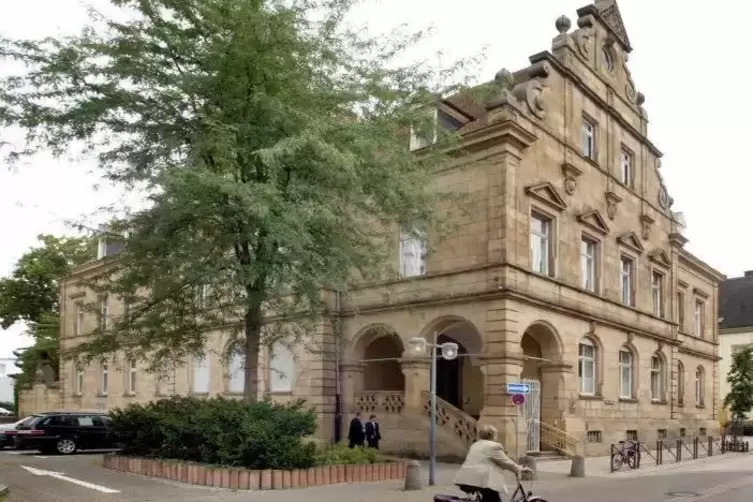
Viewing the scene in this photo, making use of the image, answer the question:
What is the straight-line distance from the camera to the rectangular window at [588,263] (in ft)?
93.0

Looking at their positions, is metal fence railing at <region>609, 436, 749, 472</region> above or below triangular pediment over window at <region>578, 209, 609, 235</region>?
below

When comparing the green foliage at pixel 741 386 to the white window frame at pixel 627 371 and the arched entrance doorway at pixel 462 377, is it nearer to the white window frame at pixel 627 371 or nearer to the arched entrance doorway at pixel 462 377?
the white window frame at pixel 627 371

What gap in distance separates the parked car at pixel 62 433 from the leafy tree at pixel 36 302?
1045 inches

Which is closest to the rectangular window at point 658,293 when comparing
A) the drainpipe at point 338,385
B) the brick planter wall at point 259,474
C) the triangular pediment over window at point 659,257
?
the triangular pediment over window at point 659,257

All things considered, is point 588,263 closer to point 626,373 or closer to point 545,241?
point 545,241

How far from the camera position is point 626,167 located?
3309 cm

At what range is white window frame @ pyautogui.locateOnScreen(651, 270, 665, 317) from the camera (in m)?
34.8

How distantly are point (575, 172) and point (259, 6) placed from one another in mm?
14473

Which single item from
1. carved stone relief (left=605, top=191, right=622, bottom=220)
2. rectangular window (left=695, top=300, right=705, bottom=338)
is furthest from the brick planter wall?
rectangular window (left=695, top=300, right=705, bottom=338)

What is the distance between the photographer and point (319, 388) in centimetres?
2717

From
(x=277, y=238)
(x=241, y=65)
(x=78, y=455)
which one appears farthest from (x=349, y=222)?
(x=78, y=455)

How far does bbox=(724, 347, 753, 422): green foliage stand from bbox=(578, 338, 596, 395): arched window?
11.5 m

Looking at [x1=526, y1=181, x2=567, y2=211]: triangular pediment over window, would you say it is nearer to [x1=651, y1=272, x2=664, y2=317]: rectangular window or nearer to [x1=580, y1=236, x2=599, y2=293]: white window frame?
[x1=580, y1=236, x2=599, y2=293]: white window frame

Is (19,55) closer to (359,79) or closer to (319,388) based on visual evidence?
(359,79)
